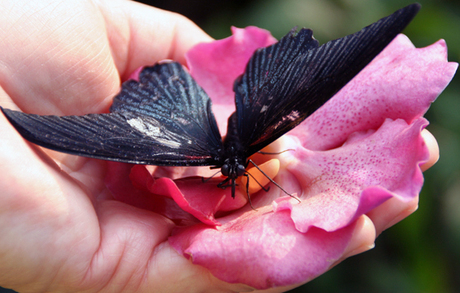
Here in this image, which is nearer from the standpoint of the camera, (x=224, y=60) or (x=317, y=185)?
(x=317, y=185)

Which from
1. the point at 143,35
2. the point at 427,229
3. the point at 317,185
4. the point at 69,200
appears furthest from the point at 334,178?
the point at 143,35

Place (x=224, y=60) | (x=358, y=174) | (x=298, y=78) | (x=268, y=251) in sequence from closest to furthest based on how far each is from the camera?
1. (x=268, y=251)
2. (x=358, y=174)
3. (x=298, y=78)
4. (x=224, y=60)

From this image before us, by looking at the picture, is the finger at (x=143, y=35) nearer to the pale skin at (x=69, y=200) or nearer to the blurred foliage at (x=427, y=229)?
the pale skin at (x=69, y=200)

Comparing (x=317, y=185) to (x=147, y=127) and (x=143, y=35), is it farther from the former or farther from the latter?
(x=143, y=35)

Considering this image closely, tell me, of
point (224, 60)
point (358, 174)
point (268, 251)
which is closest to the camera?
point (268, 251)

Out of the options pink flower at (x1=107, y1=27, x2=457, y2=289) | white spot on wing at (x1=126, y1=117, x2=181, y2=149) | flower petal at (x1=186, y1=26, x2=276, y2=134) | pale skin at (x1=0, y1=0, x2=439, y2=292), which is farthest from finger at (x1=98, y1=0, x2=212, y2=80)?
white spot on wing at (x1=126, y1=117, x2=181, y2=149)

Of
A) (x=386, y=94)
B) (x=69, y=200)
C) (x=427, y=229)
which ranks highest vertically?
(x=386, y=94)

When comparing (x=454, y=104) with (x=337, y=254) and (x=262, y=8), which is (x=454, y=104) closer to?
(x=262, y=8)

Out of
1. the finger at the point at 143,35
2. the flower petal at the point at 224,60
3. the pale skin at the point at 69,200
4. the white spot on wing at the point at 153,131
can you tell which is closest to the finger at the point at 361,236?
the pale skin at the point at 69,200

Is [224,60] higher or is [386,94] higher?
[386,94]
